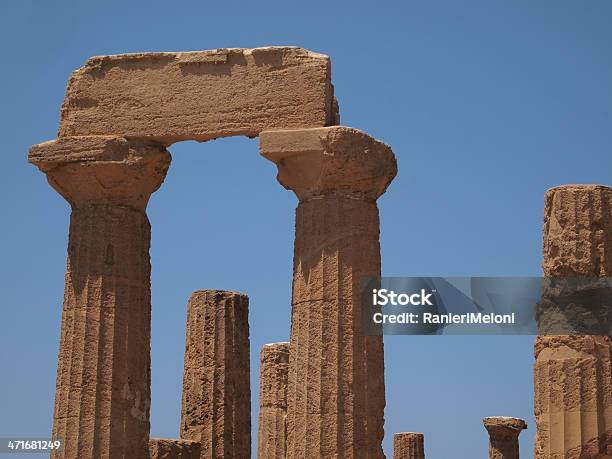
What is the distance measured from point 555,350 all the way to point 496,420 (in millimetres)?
22827

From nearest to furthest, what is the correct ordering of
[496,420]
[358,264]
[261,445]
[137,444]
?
[358,264] < [137,444] < [261,445] < [496,420]

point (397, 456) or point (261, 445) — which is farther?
point (397, 456)

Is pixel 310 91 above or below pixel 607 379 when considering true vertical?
above

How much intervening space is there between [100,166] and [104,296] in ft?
7.25

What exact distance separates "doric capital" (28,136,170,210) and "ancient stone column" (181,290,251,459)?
607cm

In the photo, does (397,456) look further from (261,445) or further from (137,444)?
(137,444)

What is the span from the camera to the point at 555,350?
66.9ft

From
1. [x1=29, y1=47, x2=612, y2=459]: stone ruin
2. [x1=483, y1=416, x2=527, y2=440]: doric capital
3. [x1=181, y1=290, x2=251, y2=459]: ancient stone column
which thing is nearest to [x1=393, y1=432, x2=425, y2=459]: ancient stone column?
[x1=483, y1=416, x2=527, y2=440]: doric capital

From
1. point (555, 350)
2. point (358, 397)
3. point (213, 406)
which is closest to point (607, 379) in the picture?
point (555, 350)

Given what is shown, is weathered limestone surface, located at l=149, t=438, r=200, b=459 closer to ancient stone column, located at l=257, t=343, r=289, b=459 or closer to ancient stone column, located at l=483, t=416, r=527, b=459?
ancient stone column, located at l=257, t=343, r=289, b=459

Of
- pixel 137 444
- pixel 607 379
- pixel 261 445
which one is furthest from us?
pixel 261 445

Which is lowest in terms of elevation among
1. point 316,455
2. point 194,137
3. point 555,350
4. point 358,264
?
point 316,455

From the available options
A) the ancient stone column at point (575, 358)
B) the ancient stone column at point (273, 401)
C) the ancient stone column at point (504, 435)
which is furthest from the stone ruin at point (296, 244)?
the ancient stone column at point (504, 435)

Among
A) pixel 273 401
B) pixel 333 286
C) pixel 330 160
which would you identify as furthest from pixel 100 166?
pixel 273 401
